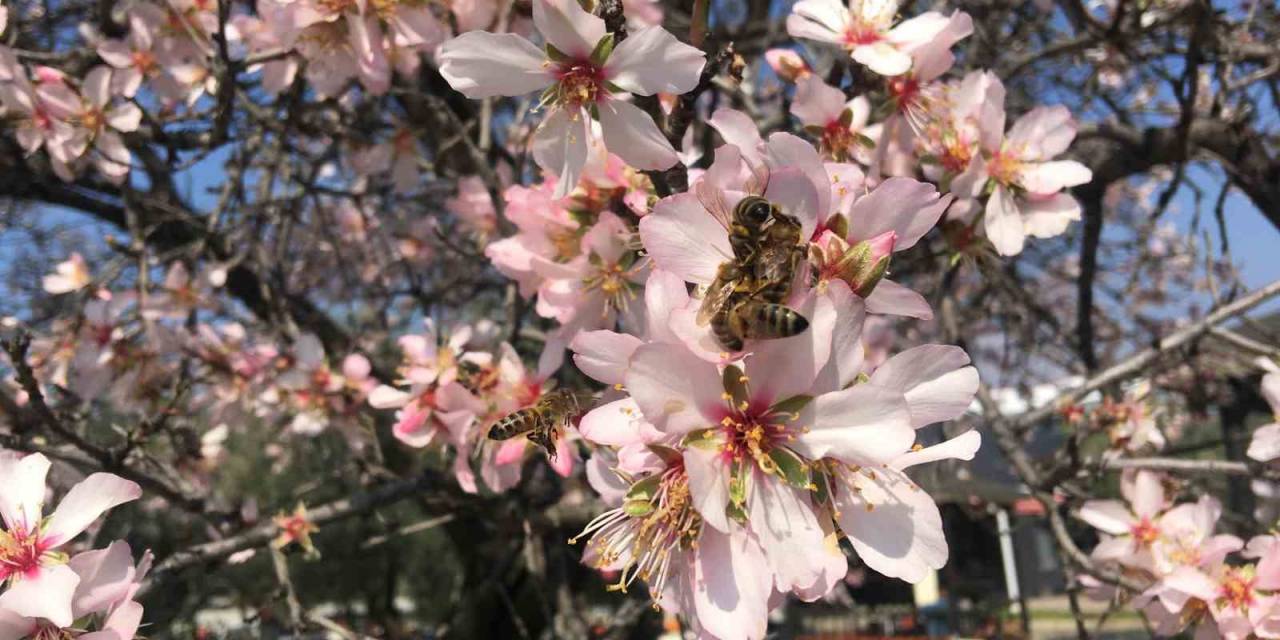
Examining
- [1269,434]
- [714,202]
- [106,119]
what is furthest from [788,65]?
[106,119]

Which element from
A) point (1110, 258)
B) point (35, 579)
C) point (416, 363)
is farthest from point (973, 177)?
point (1110, 258)

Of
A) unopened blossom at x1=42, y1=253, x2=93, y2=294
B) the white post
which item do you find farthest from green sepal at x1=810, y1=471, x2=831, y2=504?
unopened blossom at x1=42, y1=253, x2=93, y2=294

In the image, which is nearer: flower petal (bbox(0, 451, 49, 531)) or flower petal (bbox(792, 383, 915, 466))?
flower petal (bbox(792, 383, 915, 466))

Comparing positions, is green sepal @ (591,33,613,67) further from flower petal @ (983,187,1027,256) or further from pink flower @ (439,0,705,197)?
flower petal @ (983,187,1027,256)

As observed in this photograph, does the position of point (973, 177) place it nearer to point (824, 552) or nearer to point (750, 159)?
point (750, 159)

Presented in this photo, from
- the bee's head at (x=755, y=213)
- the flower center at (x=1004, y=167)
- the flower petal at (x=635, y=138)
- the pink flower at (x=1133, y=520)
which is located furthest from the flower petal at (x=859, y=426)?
the pink flower at (x=1133, y=520)

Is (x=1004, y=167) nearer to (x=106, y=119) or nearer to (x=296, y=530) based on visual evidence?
(x=296, y=530)
